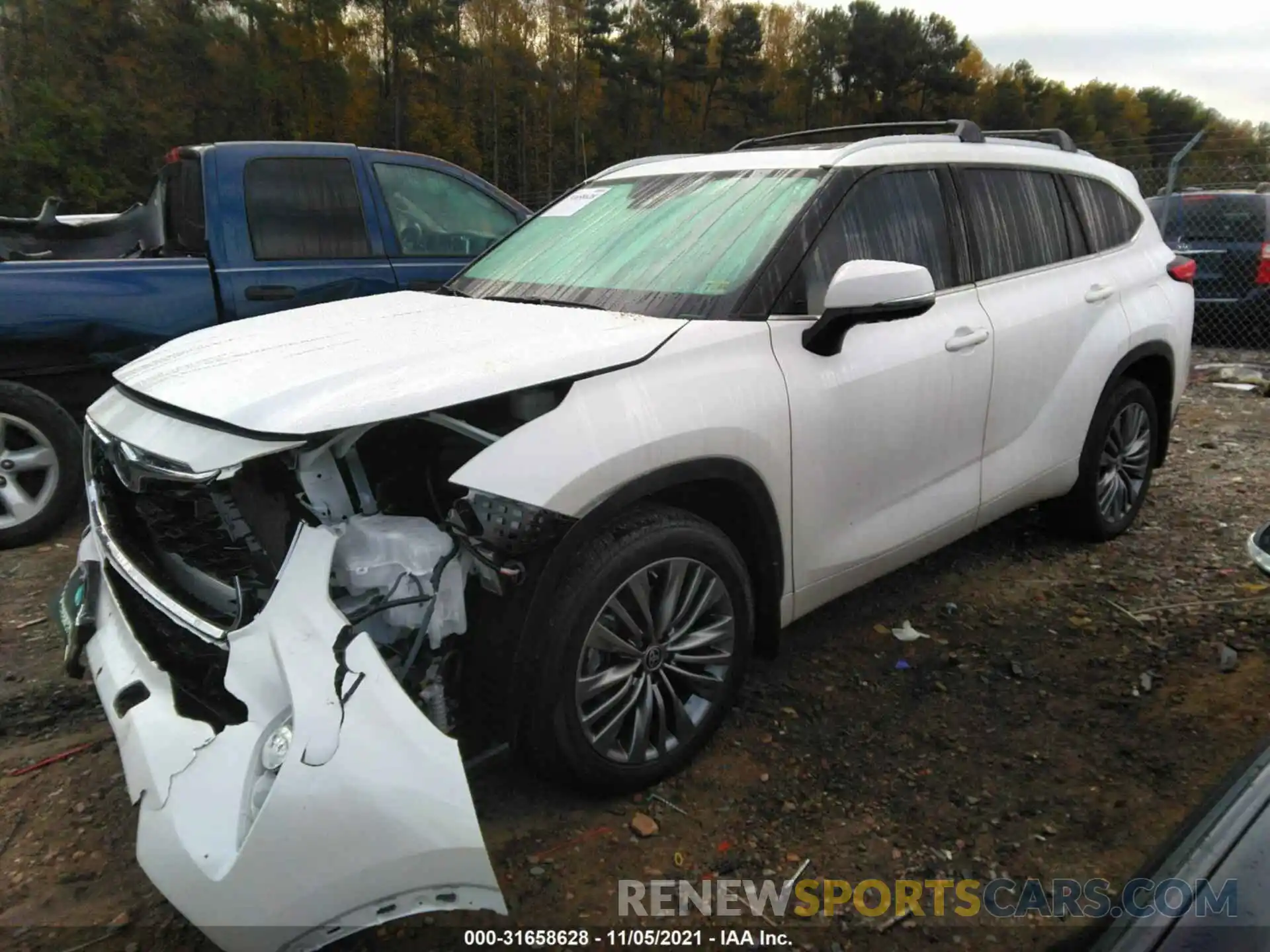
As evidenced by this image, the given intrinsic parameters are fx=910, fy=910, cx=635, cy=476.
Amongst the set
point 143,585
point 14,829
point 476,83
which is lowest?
point 14,829

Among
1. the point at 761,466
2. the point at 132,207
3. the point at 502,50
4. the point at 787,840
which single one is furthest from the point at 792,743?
the point at 502,50

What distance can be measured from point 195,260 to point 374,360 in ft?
9.73

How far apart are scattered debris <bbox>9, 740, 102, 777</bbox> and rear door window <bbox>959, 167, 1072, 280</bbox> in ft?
11.1

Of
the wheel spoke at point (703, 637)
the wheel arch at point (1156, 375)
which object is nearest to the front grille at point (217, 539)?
the wheel spoke at point (703, 637)

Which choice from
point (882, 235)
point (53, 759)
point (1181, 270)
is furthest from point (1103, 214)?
point (53, 759)

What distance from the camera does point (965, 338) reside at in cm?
→ 313

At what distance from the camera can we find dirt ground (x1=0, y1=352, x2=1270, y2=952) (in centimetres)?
221

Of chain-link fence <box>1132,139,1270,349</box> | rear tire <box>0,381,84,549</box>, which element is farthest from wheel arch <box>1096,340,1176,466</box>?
chain-link fence <box>1132,139,1270,349</box>

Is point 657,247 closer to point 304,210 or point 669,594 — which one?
point 669,594

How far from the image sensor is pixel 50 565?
13.9 feet

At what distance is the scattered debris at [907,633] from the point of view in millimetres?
3500

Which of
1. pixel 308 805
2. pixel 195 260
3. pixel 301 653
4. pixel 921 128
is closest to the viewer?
pixel 308 805

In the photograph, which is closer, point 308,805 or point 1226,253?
point 308,805

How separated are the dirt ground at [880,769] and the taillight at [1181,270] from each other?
1.35 m
